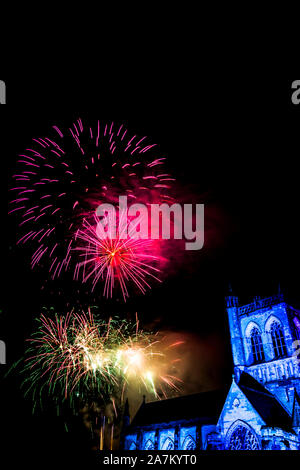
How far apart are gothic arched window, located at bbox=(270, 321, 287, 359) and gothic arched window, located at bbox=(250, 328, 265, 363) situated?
1.64 metres

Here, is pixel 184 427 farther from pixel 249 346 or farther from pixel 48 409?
pixel 48 409

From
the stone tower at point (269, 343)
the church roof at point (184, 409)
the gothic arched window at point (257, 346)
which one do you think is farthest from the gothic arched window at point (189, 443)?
the gothic arched window at point (257, 346)

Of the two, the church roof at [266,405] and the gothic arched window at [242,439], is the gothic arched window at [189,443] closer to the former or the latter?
the gothic arched window at [242,439]

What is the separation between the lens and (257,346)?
1470 inches

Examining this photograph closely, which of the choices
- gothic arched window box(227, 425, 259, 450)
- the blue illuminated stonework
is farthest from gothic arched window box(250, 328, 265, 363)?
gothic arched window box(227, 425, 259, 450)

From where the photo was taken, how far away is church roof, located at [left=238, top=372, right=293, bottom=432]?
94.3 ft

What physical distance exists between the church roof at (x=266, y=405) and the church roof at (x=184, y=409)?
4105 mm

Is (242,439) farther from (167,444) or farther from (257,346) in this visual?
(167,444)

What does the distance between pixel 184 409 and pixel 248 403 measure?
15.4 m

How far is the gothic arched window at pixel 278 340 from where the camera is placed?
114ft

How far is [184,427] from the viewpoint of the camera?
38812 mm

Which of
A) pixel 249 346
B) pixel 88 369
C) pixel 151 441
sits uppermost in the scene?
pixel 249 346

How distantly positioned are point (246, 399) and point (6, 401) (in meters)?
19.0
